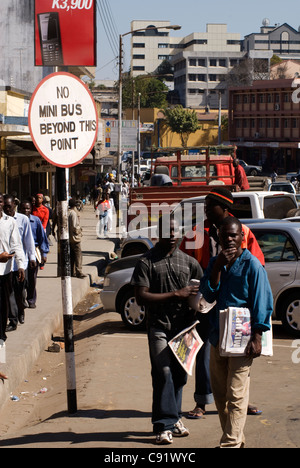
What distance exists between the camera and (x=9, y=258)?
9.13 meters

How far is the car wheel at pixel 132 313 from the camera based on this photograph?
449 inches

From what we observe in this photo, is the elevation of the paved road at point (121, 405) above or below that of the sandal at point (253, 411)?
below

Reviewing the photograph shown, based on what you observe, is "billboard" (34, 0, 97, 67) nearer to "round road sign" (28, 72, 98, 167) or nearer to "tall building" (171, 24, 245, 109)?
"round road sign" (28, 72, 98, 167)

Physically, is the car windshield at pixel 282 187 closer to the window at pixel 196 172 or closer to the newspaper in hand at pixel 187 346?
the window at pixel 196 172

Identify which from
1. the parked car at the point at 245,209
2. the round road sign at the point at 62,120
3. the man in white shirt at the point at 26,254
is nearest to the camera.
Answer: the round road sign at the point at 62,120

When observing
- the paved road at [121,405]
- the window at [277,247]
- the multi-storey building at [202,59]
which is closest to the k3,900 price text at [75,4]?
the window at [277,247]

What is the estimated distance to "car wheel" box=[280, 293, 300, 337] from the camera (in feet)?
35.0

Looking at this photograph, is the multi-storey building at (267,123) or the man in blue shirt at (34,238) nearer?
the man in blue shirt at (34,238)

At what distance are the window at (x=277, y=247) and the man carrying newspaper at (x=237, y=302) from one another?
18.1 feet

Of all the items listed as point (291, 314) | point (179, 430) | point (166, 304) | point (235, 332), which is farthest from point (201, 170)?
point (235, 332)

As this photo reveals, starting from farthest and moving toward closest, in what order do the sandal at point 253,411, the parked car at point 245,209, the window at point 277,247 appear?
the parked car at point 245,209, the window at point 277,247, the sandal at point 253,411

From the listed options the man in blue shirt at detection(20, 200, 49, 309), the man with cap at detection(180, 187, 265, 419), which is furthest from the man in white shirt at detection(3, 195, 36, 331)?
the man with cap at detection(180, 187, 265, 419)

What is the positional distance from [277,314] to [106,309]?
264 centimetres
